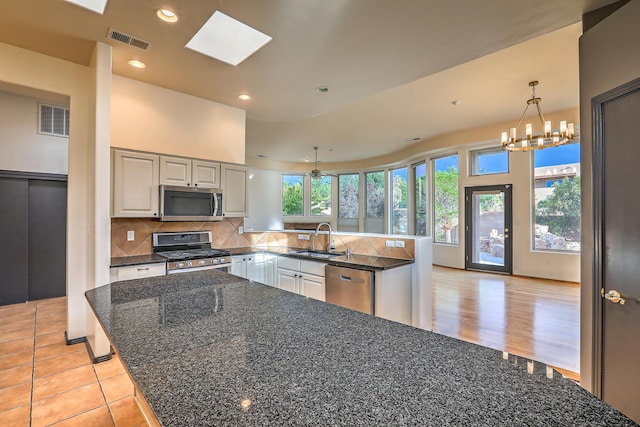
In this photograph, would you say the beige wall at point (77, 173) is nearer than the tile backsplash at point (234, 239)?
Yes

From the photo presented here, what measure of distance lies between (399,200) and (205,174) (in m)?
6.85

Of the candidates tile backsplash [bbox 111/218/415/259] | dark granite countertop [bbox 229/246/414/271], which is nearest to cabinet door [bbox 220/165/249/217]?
tile backsplash [bbox 111/218/415/259]

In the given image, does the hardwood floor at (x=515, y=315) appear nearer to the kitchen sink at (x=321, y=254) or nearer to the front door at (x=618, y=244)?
the front door at (x=618, y=244)

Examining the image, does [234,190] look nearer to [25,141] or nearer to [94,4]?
[94,4]

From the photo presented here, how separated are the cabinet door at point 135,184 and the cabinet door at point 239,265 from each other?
42.0 inches

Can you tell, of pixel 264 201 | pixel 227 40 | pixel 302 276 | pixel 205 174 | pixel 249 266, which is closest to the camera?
pixel 227 40

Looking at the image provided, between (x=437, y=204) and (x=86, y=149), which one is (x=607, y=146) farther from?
(x=437, y=204)

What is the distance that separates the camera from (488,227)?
272 inches

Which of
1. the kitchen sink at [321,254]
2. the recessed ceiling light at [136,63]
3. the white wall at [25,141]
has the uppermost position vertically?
the recessed ceiling light at [136,63]

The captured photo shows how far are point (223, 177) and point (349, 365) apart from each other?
11.4ft

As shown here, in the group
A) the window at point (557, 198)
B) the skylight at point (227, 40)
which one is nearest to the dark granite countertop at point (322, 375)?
the skylight at point (227, 40)

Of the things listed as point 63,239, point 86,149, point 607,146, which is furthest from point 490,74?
point 63,239

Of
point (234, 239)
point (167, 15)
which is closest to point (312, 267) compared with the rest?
point (234, 239)

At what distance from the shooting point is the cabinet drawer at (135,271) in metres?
2.88
